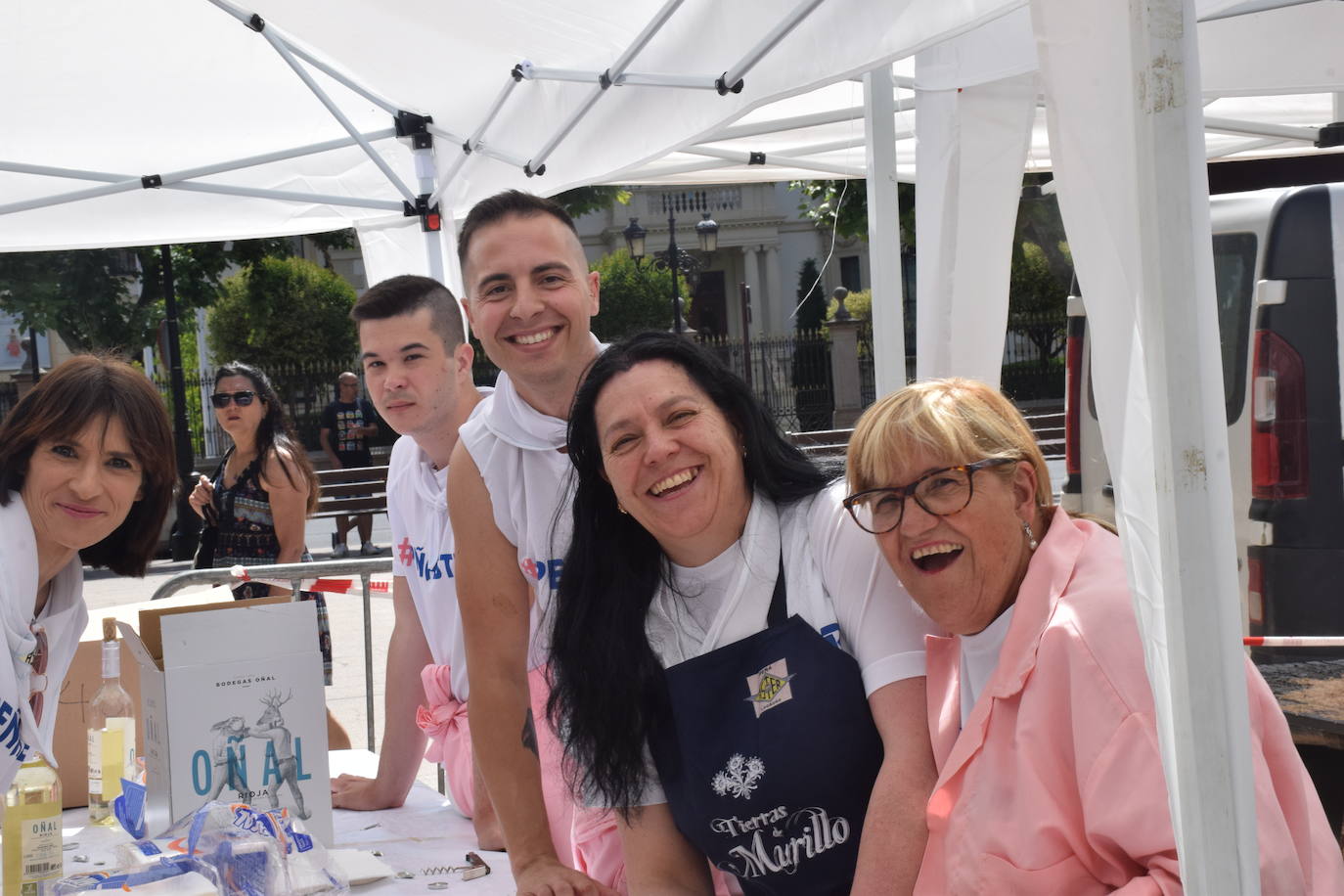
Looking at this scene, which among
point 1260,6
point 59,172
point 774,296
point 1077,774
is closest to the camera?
point 1077,774

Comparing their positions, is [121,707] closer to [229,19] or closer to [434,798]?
[434,798]

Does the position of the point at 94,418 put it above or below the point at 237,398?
below

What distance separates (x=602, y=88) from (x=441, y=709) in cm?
180

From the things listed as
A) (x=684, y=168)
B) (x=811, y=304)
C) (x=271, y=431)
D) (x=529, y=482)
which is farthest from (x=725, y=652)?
(x=811, y=304)

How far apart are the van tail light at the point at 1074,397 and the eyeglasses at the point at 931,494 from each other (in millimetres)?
3594

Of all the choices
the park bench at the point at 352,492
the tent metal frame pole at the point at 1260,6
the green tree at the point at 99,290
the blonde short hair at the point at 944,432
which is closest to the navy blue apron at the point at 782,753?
the blonde short hair at the point at 944,432

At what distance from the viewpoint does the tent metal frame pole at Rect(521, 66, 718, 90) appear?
3105 mm

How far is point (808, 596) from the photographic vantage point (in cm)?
197

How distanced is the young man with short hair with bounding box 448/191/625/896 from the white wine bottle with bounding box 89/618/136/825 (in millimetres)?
939

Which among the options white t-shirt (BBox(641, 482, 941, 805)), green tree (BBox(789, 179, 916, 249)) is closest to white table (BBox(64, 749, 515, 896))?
white t-shirt (BBox(641, 482, 941, 805))

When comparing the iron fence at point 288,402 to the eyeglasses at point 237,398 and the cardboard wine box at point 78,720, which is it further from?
the cardboard wine box at point 78,720

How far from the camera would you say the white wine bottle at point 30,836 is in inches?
82.0

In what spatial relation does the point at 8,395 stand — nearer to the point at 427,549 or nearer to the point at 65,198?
the point at 65,198

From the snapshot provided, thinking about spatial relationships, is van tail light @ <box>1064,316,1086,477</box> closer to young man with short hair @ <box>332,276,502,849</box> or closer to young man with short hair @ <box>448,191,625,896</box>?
young man with short hair @ <box>332,276,502,849</box>
